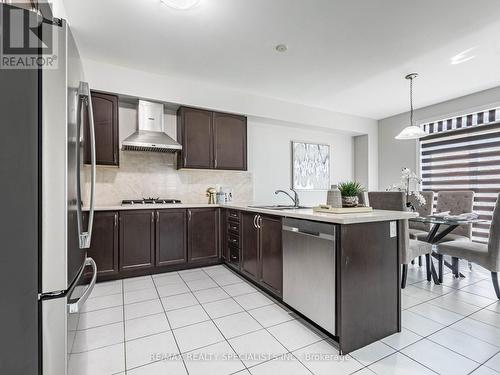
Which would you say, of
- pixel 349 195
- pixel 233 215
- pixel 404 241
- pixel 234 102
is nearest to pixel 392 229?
pixel 349 195

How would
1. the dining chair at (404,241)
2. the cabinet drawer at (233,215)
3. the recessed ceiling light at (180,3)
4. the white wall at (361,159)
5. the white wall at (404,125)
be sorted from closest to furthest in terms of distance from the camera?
the recessed ceiling light at (180,3), the dining chair at (404,241), the cabinet drawer at (233,215), the white wall at (404,125), the white wall at (361,159)

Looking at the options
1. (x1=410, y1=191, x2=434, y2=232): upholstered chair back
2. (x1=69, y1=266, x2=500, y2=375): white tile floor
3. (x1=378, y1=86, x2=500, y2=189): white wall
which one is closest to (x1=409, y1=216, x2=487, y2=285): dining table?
(x1=69, y1=266, x2=500, y2=375): white tile floor

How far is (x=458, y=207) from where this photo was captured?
3.66 metres

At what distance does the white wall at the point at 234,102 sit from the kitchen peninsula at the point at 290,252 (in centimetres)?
160

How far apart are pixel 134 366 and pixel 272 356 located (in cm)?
90

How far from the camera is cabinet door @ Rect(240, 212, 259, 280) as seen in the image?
281 cm

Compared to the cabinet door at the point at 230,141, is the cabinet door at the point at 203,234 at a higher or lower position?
Answer: lower

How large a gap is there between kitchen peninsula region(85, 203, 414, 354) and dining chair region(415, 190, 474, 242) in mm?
2225

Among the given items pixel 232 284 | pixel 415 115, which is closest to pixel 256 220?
pixel 232 284

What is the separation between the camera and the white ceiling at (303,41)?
228 cm

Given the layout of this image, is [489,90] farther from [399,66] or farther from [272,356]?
[272,356]

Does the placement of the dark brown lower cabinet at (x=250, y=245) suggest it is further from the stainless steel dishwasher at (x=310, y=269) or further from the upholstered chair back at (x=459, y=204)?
the upholstered chair back at (x=459, y=204)

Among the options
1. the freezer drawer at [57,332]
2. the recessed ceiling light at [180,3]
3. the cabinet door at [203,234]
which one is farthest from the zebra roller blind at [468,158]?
the freezer drawer at [57,332]

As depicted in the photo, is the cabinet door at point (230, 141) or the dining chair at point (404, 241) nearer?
the dining chair at point (404, 241)
